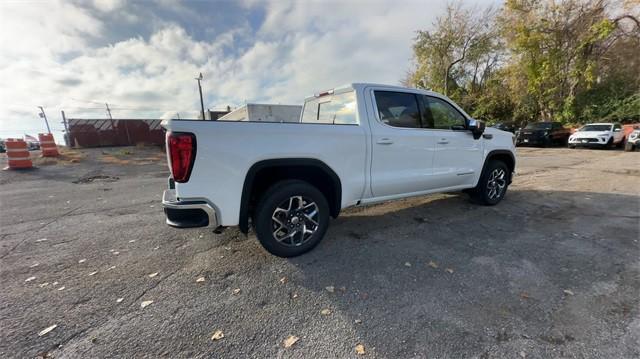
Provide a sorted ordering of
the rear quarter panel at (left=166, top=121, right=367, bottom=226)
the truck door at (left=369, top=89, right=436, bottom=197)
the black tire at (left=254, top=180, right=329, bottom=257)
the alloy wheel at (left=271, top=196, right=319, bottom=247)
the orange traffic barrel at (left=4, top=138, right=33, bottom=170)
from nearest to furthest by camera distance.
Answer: the rear quarter panel at (left=166, top=121, right=367, bottom=226) → the black tire at (left=254, top=180, right=329, bottom=257) → the alloy wheel at (left=271, top=196, right=319, bottom=247) → the truck door at (left=369, top=89, right=436, bottom=197) → the orange traffic barrel at (left=4, top=138, right=33, bottom=170)

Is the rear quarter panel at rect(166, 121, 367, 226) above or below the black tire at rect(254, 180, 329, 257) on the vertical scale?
above

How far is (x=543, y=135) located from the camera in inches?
683

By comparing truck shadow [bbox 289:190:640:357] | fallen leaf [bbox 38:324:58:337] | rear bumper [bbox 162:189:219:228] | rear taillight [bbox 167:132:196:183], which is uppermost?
rear taillight [bbox 167:132:196:183]

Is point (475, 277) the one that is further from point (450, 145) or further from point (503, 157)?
point (503, 157)

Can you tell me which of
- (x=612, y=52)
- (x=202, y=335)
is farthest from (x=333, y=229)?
(x=612, y=52)

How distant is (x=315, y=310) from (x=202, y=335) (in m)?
0.86

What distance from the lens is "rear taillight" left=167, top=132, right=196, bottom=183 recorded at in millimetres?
2420

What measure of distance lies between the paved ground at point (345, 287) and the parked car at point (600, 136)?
47.2 feet

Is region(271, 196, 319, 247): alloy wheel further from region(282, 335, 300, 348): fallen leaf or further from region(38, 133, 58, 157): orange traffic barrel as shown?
region(38, 133, 58, 157): orange traffic barrel

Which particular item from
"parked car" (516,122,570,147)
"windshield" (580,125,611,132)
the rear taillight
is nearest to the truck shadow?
the rear taillight

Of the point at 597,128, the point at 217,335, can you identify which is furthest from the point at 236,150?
the point at 597,128

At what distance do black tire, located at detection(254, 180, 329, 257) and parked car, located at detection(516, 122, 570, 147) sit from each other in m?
20.0

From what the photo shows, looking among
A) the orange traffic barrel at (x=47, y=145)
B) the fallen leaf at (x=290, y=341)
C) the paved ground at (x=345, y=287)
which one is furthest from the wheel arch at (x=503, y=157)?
the orange traffic barrel at (x=47, y=145)

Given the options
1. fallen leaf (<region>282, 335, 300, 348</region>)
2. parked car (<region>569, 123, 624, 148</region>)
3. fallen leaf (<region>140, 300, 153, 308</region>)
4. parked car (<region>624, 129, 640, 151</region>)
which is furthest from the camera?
parked car (<region>569, 123, 624, 148</region>)
